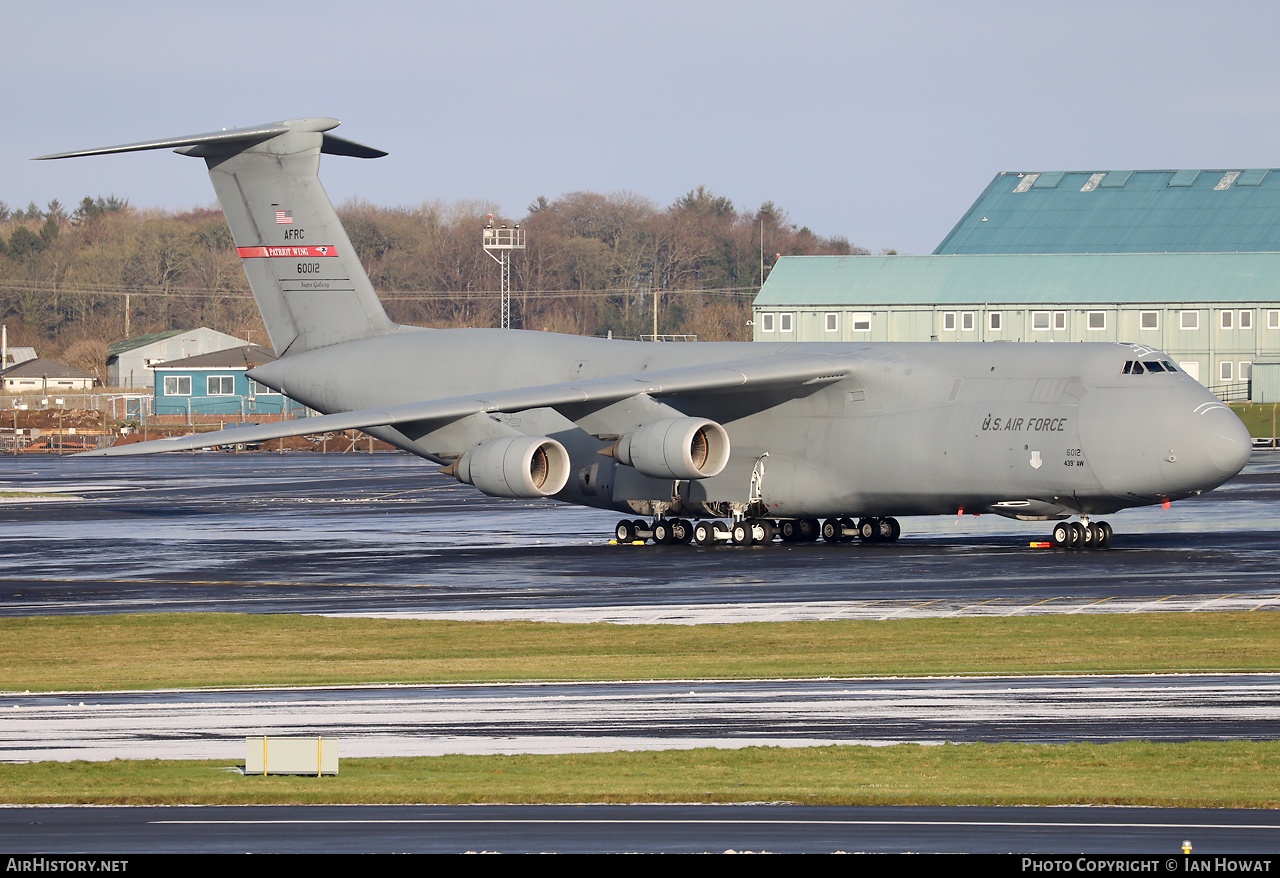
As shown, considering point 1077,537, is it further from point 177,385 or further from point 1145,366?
point 177,385

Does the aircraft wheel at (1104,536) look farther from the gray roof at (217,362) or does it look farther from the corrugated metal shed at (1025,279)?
the gray roof at (217,362)

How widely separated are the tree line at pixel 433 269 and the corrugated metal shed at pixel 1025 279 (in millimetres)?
57980

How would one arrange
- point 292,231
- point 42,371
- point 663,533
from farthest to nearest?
point 42,371 < point 292,231 < point 663,533

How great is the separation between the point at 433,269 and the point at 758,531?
110 metres

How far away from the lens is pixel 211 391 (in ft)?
310

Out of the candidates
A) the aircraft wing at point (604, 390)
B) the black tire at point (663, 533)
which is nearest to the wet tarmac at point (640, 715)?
the aircraft wing at point (604, 390)

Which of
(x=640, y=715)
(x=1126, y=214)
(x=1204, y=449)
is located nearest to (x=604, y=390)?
(x=1204, y=449)

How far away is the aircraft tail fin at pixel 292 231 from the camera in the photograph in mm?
35281

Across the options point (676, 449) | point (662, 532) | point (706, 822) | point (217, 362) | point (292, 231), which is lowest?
point (662, 532)

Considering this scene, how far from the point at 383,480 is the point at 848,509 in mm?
26977

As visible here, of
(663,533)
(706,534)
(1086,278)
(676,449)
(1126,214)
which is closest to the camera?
(676,449)

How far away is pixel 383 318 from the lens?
3712 centimetres
